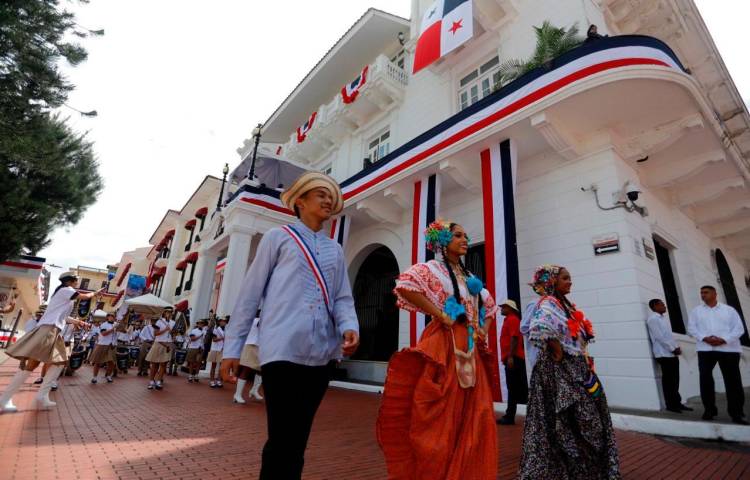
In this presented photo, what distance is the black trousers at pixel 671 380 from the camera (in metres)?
5.48

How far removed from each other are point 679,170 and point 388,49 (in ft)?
37.5

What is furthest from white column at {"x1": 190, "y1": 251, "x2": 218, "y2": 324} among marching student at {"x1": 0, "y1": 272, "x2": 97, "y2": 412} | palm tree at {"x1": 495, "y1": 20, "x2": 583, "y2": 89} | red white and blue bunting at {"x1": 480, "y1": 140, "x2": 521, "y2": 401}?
palm tree at {"x1": 495, "y1": 20, "x2": 583, "y2": 89}

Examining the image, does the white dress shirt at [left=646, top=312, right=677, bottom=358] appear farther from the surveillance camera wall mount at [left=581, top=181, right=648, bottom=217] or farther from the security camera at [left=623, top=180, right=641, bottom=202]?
the security camera at [left=623, top=180, right=641, bottom=202]

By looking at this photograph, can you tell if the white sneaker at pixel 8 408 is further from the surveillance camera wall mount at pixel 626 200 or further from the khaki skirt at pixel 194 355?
the surveillance camera wall mount at pixel 626 200

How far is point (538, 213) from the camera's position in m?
7.78

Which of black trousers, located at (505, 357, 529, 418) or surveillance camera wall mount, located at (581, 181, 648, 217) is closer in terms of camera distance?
black trousers, located at (505, 357, 529, 418)

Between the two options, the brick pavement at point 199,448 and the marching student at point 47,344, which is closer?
the brick pavement at point 199,448

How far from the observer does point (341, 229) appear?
11734mm

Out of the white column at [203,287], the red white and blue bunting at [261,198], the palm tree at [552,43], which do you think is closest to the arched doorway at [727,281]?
the palm tree at [552,43]

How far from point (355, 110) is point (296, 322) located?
1383 centimetres

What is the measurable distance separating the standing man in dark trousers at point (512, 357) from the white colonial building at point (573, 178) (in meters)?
0.57

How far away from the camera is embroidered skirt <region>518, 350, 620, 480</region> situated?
2637 millimetres

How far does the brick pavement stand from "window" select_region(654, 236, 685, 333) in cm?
442

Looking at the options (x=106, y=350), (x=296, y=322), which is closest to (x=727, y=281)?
(x=296, y=322)
